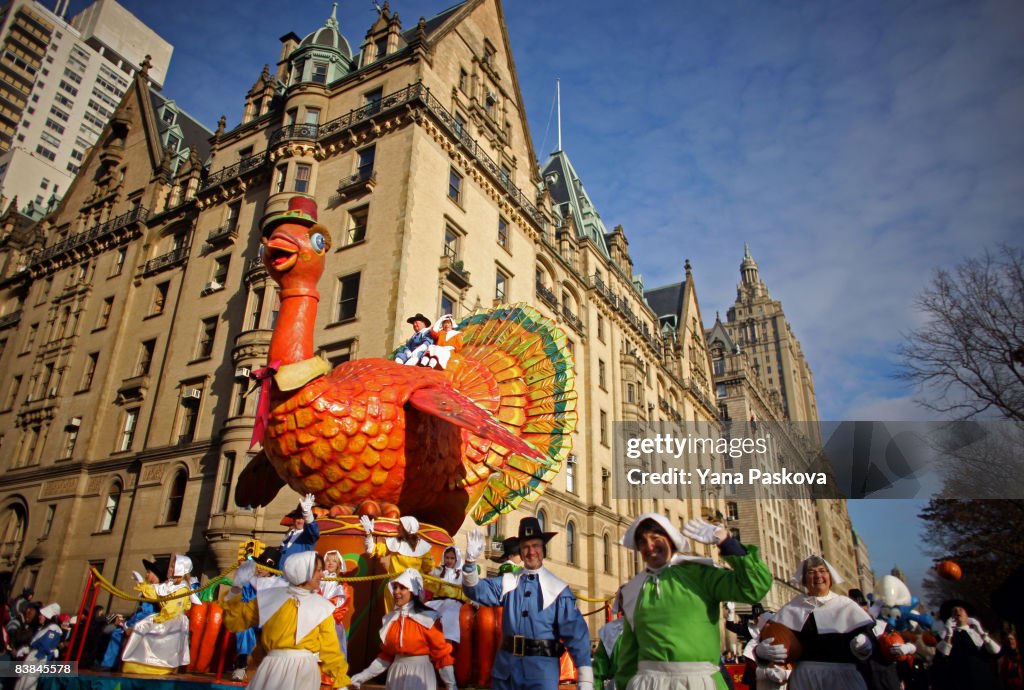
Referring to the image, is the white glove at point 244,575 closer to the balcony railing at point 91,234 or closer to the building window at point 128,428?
the building window at point 128,428

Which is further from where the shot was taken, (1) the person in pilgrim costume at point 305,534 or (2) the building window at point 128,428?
(2) the building window at point 128,428

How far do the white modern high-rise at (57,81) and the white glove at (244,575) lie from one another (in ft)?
302

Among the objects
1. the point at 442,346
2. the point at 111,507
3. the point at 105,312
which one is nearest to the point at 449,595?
the point at 442,346

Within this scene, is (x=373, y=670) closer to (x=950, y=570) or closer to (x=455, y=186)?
(x=950, y=570)

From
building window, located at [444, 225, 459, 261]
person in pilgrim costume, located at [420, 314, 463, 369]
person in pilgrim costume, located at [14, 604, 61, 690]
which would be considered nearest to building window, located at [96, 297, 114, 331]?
building window, located at [444, 225, 459, 261]

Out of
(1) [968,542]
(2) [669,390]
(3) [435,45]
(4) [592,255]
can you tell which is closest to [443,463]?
(3) [435,45]

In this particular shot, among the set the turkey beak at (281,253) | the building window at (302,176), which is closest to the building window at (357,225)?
the building window at (302,176)

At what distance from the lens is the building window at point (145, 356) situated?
26797 millimetres

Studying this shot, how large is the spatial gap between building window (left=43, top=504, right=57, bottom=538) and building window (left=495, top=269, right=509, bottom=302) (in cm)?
2054

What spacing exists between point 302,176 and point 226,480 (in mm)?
11893

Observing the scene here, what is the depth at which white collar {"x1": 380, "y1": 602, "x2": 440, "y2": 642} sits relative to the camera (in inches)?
231

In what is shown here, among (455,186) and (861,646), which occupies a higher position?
(455,186)

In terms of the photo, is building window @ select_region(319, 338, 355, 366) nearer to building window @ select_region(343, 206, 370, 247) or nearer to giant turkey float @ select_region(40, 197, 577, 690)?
building window @ select_region(343, 206, 370, 247)

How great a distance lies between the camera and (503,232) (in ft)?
90.6
